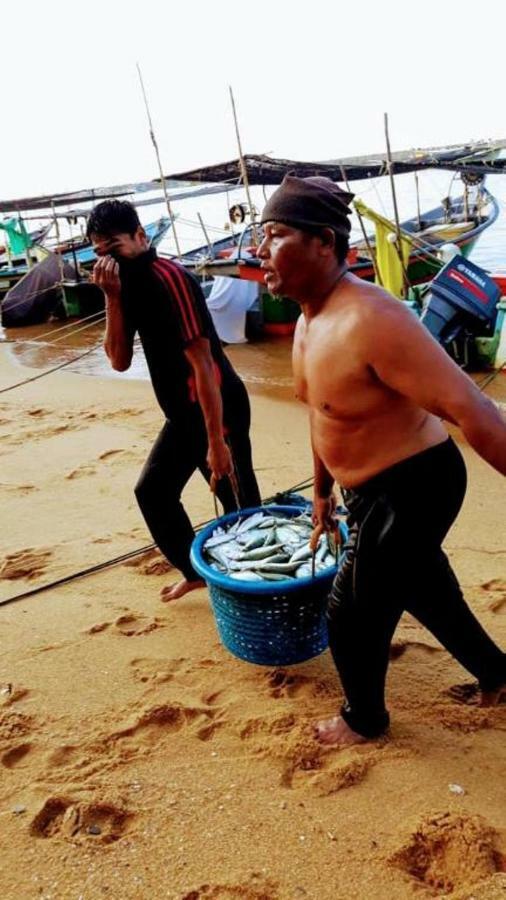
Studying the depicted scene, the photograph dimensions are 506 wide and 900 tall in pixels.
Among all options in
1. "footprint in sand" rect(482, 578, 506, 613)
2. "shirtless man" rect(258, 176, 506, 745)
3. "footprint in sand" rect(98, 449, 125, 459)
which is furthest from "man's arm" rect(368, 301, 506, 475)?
"footprint in sand" rect(98, 449, 125, 459)

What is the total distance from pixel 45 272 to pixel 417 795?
16.4 m

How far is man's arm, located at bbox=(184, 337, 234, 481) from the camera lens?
3.21 meters

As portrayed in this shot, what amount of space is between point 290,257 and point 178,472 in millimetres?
1684

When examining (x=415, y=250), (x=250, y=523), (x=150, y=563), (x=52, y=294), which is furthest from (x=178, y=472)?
(x=52, y=294)

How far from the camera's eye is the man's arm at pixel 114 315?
3184mm

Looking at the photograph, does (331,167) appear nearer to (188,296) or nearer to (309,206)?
→ (188,296)

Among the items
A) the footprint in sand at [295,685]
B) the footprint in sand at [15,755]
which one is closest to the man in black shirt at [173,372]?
the footprint in sand at [295,685]

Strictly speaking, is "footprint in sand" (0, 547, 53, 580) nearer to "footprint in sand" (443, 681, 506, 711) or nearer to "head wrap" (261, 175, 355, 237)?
"footprint in sand" (443, 681, 506, 711)

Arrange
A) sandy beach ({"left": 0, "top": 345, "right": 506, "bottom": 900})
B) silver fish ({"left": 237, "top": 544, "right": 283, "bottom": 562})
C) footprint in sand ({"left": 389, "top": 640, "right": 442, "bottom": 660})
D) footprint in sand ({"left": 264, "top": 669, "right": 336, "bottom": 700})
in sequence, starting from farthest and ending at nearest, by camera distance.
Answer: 1. footprint in sand ({"left": 389, "top": 640, "right": 442, "bottom": 660})
2. silver fish ({"left": 237, "top": 544, "right": 283, "bottom": 562})
3. footprint in sand ({"left": 264, "top": 669, "right": 336, "bottom": 700})
4. sandy beach ({"left": 0, "top": 345, "right": 506, "bottom": 900})

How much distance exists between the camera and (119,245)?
3.19 m

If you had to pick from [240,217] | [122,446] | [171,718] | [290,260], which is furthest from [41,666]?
[240,217]

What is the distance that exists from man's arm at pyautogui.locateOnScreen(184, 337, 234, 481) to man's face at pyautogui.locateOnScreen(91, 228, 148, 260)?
0.53 meters

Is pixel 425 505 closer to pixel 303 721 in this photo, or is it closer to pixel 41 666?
pixel 303 721

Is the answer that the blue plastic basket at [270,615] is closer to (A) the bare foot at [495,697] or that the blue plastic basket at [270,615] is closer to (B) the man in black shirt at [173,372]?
(B) the man in black shirt at [173,372]
